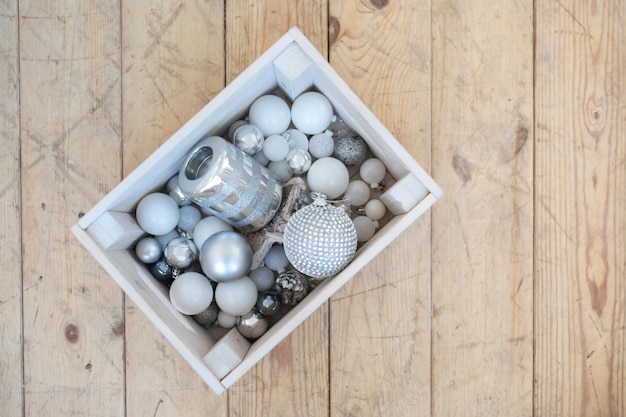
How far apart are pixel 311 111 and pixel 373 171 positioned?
0.09 m

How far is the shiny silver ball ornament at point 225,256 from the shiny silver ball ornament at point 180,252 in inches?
1.1

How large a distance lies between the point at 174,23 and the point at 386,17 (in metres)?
0.24

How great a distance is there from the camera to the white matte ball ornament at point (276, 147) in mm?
553

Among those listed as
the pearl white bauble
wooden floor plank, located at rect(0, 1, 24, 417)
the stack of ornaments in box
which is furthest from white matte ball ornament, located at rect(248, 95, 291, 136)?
wooden floor plank, located at rect(0, 1, 24, 417)

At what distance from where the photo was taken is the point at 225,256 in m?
0.51

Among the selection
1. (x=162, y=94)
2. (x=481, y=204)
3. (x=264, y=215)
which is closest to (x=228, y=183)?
(x=264, y=215)

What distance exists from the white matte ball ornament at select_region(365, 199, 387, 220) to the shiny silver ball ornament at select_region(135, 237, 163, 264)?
213mm

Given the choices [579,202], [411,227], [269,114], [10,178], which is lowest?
[579,202]

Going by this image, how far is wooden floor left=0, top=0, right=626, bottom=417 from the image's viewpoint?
64 centimetres

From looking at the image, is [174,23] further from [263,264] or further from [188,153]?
[263,264]

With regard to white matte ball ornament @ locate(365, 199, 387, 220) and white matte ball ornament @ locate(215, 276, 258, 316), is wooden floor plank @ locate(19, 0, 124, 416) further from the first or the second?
white matte ball ornament @ locate(365, 199, 387, 220)

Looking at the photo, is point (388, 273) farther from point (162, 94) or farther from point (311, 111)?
point (162, 94)

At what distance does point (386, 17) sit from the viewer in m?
0.64

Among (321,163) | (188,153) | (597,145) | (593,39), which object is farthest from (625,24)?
(188,153)
